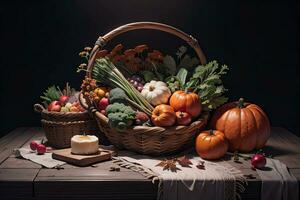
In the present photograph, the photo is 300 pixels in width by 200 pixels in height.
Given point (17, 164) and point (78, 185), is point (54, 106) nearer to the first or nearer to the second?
point (17, 164)

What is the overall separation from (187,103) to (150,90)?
195mm

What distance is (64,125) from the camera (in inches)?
75.8

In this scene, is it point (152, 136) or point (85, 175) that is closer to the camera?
point (85, 175)

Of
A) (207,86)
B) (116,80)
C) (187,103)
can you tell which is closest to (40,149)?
(116,80)

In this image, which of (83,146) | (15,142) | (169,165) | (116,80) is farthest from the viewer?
(15,142)

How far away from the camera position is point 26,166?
1705mm

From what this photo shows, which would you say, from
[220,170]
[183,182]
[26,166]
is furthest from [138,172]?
[26,166]

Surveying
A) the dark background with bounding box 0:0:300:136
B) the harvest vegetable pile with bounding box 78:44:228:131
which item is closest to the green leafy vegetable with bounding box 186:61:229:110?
the harvest vegetable pile with bounding box 78:44:228:131

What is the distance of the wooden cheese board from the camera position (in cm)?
170

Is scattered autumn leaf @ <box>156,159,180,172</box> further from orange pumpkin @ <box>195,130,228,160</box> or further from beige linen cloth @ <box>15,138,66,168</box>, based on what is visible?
beige linen cloth @ <box>15,138,66,168</box>

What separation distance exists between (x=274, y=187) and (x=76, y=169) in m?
0.76

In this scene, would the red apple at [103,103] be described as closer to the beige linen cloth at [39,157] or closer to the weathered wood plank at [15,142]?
the beige linen cloth at [39,157]

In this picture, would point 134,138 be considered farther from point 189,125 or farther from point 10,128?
point 10,128

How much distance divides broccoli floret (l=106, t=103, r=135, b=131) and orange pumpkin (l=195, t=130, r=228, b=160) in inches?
12.2
